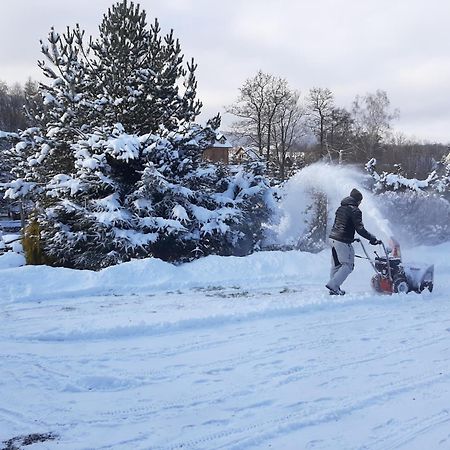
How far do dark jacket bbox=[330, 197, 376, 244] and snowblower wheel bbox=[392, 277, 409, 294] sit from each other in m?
0.88

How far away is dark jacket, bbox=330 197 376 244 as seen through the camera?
8688 mm

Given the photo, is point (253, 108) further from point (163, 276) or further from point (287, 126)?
point (163, 276)

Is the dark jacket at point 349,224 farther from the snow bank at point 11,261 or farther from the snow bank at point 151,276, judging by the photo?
the snow bank at point 11,261

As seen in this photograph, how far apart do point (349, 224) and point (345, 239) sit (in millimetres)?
274

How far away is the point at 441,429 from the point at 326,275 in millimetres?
6337

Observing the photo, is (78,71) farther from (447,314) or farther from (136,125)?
(447,314)

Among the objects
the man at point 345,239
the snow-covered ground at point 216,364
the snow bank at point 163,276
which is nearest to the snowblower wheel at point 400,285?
the snow-covered ground at point 216,364

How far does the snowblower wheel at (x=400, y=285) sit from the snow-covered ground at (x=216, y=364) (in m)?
0.14

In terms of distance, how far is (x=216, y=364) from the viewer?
5.59 m

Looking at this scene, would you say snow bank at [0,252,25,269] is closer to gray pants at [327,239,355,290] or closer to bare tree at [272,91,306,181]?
gray pants at [327,239,355,290]

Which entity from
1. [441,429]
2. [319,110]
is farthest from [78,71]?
[319,110]

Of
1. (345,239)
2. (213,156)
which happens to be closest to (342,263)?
(345,239)

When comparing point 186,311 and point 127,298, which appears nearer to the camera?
point 186,311

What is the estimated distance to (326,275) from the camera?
10469 mm
